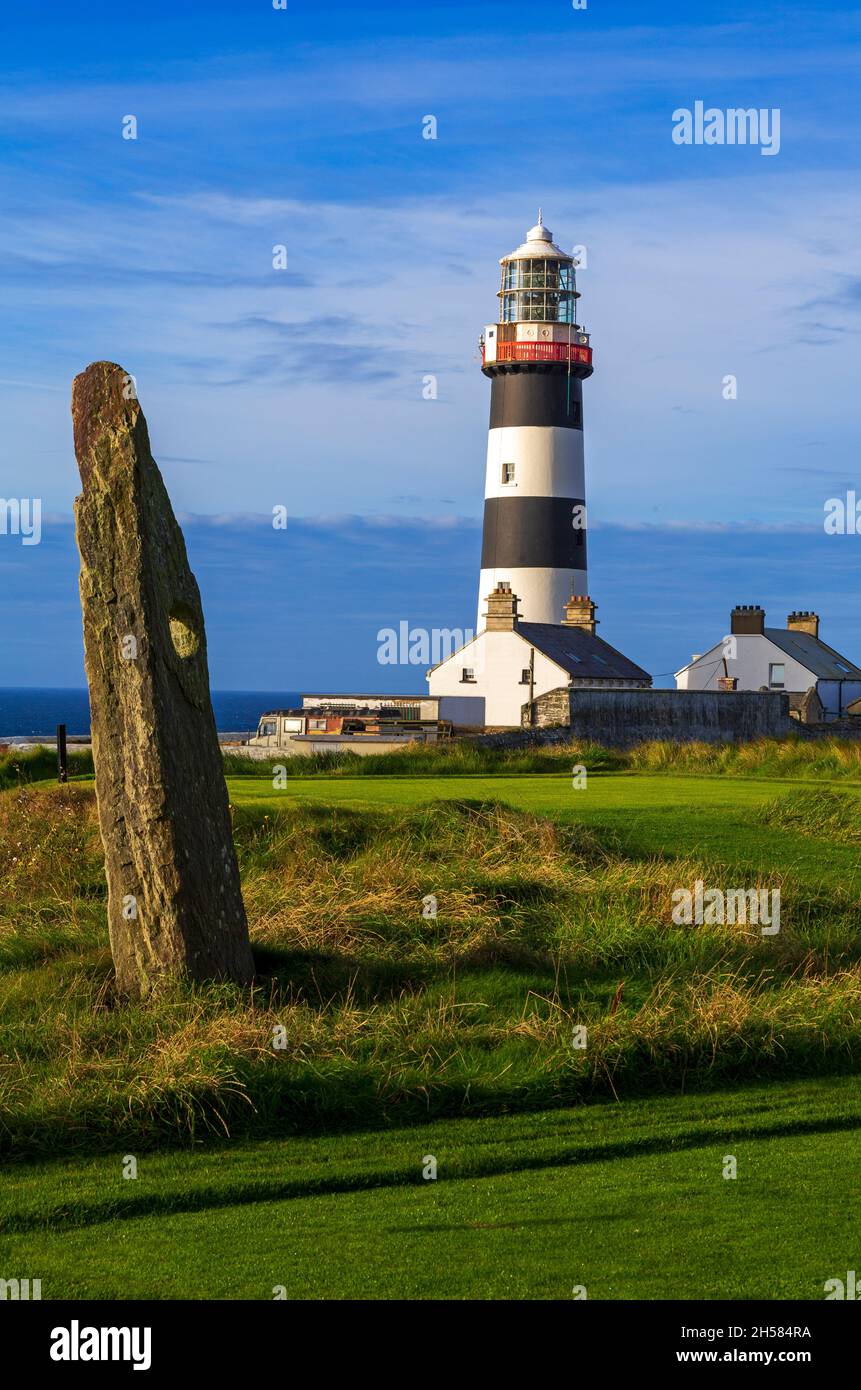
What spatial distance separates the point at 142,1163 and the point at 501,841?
8181mm

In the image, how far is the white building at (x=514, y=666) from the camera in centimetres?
5166

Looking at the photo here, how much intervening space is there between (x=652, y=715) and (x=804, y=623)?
25104 mm

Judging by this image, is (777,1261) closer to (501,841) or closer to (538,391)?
(501,841)

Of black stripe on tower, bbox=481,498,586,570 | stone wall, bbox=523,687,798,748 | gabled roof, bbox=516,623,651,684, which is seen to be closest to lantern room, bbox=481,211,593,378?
black stripe on tower, bbox=481,498,586,570

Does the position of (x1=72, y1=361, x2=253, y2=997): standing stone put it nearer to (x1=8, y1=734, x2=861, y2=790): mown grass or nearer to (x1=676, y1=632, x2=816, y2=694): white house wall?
(x1=8, y1=734, x2=861, y2=790): mown grass

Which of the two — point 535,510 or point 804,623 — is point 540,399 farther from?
point 804,623

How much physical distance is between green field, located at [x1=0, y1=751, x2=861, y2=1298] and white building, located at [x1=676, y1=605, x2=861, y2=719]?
39.8 meters

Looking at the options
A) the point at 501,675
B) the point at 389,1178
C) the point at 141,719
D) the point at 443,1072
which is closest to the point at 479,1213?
the point at 389,1178

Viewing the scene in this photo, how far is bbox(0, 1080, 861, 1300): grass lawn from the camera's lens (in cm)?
744

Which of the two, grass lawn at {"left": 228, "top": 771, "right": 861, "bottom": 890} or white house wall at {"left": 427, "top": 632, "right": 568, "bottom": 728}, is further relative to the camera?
white house wall at {"left": 427, "top": 632, "right": 568, "bottom": 728}

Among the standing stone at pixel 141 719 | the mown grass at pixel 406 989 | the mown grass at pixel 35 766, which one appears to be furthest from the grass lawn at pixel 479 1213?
the mown grass at pixel 35 766

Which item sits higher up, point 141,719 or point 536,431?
point 536,431

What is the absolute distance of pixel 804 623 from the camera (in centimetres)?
6469
